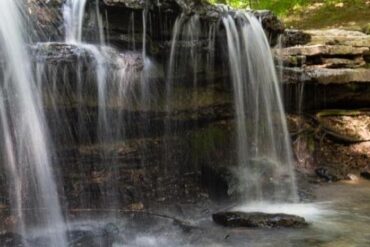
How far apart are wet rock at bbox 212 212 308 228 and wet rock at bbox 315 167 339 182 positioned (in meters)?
3.20

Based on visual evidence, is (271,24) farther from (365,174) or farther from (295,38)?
(365,174)

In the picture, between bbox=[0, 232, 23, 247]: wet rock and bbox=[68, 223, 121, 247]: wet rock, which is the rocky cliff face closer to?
bbox=[68, 223, 121, 247]: wet rock

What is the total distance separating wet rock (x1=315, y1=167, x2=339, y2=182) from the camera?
979 cm

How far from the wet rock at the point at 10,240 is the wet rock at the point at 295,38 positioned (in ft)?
22.2

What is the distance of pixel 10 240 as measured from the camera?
5.97 metres

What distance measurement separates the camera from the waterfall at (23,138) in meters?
6.34

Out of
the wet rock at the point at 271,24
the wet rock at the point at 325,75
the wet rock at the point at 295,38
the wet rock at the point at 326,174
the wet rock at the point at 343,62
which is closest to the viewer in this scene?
the wet rock at the point at 271,24

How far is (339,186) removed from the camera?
9328 millimetres

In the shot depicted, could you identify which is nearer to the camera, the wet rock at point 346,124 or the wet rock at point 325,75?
the wet rock at point 325,75

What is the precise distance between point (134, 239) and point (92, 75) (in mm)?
2353

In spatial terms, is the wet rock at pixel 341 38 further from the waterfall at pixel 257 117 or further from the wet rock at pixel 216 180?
the wet rock at pixel 216 180

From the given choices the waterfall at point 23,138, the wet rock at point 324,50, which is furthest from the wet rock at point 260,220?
the wet rock at point 324,50

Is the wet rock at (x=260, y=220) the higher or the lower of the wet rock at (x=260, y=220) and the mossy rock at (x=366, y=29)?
the lower

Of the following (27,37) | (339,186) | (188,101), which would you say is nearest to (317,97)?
(339,186)
